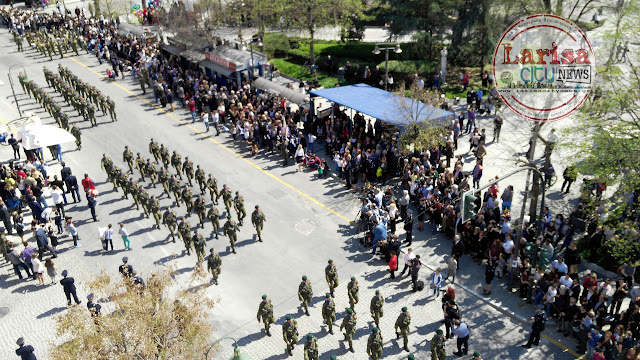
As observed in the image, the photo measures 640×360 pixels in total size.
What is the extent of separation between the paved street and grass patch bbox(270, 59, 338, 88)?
11293mm

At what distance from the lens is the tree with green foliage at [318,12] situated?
41.4 m

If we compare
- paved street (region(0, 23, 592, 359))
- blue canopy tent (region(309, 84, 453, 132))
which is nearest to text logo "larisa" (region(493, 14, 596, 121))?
paved street (region(0, 23, 592, 359))

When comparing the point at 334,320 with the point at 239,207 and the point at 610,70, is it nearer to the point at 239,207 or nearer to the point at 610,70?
the point at 239,207

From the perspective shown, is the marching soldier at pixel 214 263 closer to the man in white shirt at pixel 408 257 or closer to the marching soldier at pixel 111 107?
the man in white shirt at pixel 408 257

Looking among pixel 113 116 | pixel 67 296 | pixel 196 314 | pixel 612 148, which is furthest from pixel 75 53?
pixel 612 148

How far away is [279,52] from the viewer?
46.8m

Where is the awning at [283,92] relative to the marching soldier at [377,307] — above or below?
above

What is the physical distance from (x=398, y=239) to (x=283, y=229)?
4.96m

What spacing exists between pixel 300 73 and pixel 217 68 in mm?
7327

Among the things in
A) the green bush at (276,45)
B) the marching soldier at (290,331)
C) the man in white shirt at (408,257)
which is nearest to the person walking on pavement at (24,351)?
the marching soldier at (290,331)

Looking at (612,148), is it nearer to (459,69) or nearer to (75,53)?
(459,69)

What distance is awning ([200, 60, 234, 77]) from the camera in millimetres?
37125

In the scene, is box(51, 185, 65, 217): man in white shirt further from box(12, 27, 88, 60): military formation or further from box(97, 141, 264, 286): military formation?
box(12, 27, 88, 60): military formation

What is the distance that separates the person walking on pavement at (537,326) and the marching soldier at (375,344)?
4612 mm
